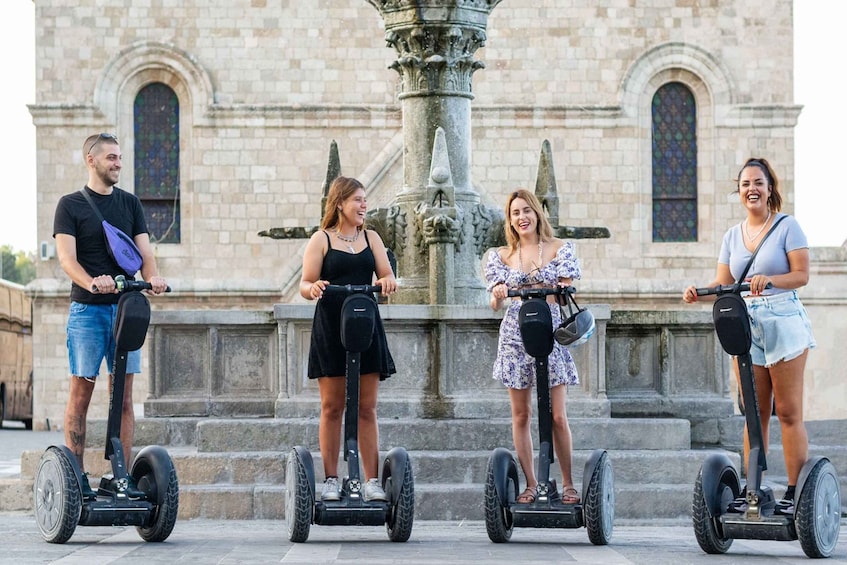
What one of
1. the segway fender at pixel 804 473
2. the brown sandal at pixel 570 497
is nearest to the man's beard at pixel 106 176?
the brown sandal at pixel 570 497

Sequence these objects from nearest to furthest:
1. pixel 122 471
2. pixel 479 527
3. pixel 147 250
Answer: pixel 122 471
pixel 147 250
pixel 479 527

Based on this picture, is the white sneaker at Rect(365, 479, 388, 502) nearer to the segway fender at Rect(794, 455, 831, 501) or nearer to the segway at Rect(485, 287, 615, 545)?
the segway at Rect(485, 287, 615, 545)

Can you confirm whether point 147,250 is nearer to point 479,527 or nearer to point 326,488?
point 326,488

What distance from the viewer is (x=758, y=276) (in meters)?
7.97

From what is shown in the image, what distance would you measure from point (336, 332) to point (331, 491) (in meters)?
0.81

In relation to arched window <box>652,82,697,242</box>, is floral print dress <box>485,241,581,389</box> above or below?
below

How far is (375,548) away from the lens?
813cm

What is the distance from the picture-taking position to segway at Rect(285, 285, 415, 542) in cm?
833

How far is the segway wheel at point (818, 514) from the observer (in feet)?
25.5

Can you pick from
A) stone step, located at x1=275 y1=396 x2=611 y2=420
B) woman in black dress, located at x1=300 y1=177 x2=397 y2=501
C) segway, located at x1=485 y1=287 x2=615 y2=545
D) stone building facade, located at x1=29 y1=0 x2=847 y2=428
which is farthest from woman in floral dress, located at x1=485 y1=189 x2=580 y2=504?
stone building facade, located at x1=29 y1=0 x2=847 y2=428

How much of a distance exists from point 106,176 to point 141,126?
67.7 feet

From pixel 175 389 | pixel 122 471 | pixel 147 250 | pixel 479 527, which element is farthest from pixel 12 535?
pixel 175 389

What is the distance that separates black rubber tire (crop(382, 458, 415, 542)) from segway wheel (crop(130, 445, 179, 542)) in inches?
41.8

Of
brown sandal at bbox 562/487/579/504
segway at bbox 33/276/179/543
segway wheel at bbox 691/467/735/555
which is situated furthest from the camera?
brown sandal at bbox 562/487/579/504
